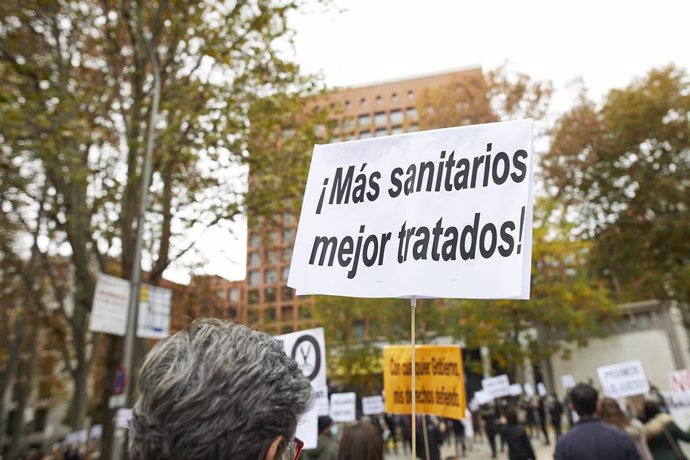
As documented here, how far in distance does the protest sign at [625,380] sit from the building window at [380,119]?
48223 millimetres

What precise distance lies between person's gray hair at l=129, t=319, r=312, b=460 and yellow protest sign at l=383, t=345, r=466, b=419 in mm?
4351

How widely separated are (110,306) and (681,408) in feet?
30.3

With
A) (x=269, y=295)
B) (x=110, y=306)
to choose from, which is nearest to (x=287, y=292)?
(x=269, y=295)

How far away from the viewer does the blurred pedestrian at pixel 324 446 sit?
5168 mm

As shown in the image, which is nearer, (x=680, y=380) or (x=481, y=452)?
(x=680, y=380)

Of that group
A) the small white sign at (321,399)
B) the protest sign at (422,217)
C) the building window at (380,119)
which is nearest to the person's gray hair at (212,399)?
the protest sign at (422,217)

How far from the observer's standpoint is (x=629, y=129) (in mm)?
18938

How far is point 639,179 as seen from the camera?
18812mm

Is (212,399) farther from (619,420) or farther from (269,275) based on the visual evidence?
(269,275)

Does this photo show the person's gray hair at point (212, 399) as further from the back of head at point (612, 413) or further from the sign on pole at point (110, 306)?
the sign on pole at point (110, 306)

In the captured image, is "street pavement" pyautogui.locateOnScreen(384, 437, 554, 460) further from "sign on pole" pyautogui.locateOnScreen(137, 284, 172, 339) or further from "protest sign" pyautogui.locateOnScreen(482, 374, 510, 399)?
"sign on pole" pyautogui.locateOnScreen(137, 284, 172, 339)

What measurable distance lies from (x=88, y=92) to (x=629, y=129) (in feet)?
59.7

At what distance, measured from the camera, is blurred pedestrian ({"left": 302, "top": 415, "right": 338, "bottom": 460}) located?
517 centimetres

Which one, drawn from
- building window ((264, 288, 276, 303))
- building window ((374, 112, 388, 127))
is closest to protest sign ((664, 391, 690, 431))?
building window ((264, 288, 276, 303))
